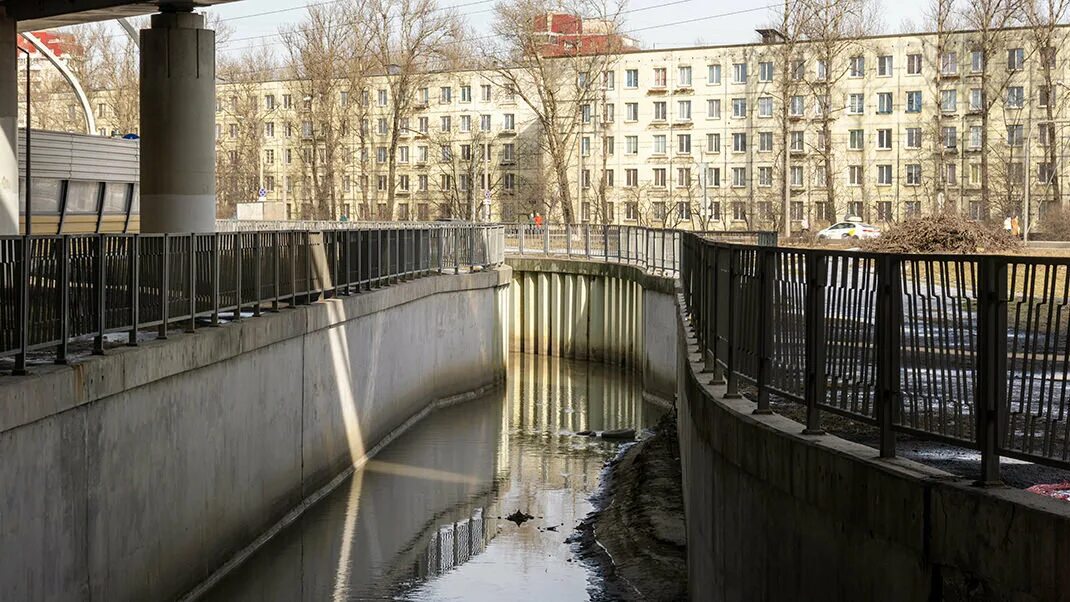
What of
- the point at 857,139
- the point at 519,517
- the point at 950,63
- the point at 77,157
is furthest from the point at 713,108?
the point at 519,517

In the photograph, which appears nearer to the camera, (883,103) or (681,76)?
(883,103)

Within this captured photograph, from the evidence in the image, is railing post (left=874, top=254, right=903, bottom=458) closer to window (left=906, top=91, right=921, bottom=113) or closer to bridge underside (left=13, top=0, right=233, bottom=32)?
bridge underside (left=13, top=0, right=233, bottom=32)

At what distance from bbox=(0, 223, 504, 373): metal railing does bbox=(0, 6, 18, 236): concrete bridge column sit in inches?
245

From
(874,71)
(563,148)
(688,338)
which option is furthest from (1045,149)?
(688,338)

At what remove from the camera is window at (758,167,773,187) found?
97.0 metres

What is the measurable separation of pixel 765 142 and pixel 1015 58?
16197 mm

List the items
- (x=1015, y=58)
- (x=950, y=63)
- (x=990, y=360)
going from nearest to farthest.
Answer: (x=990, y=360)
(x=1015, y=58)
(x=950, y=63)

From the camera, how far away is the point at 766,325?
9969mm

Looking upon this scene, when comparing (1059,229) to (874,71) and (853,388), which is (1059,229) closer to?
(874,71)

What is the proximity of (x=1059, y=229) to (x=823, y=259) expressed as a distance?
6987 centimetres

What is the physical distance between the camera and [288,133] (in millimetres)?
112688

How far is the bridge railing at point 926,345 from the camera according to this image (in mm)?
6551

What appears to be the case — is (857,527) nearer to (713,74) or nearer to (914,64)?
(914,64)

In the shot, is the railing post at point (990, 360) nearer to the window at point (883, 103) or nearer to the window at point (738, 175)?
the window at point (883, 103)
